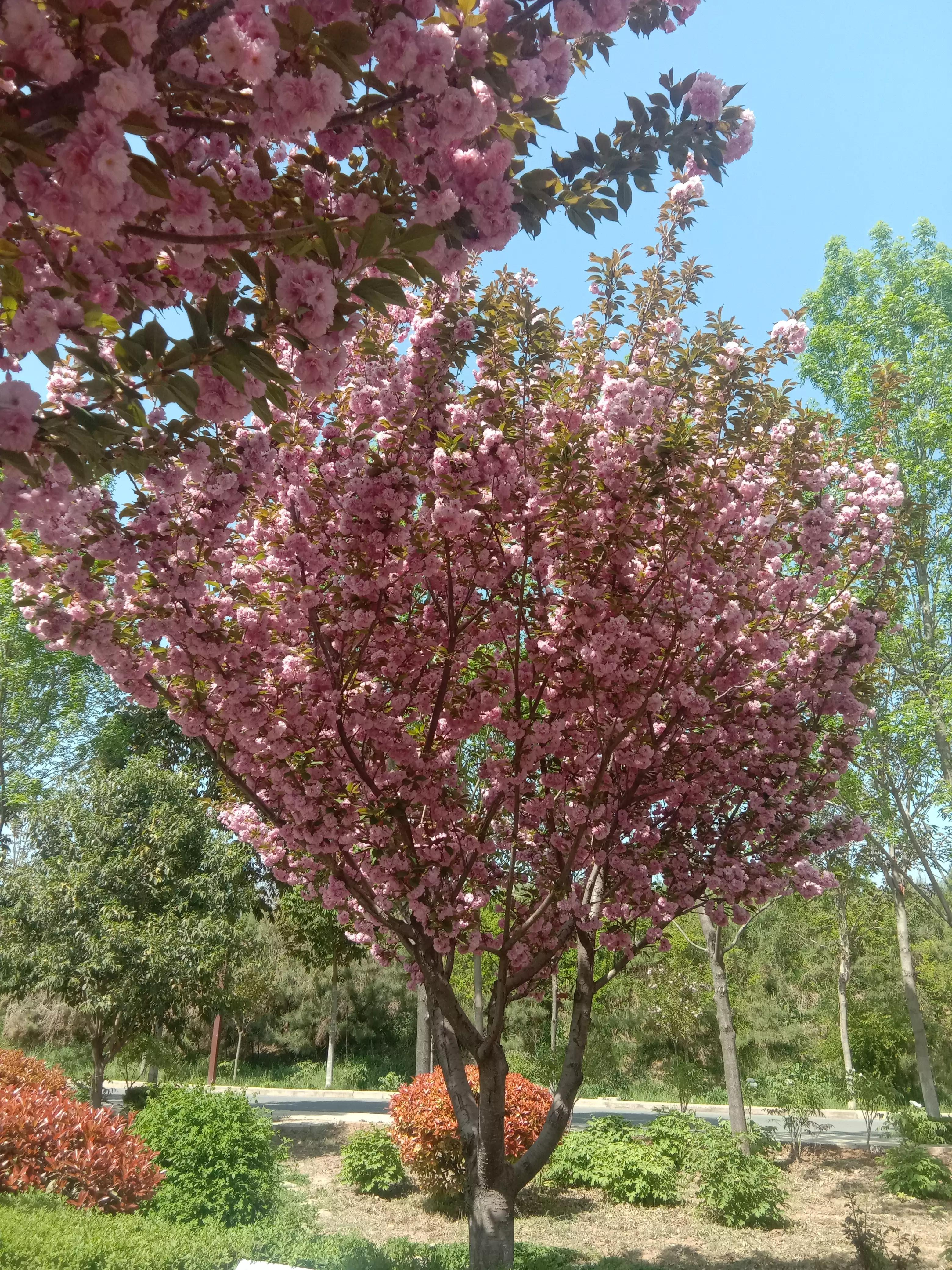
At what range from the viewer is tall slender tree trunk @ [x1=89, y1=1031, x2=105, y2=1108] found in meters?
10.6

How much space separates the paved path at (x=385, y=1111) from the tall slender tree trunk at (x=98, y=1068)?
2.24 metres

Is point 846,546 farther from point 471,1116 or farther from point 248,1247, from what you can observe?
point 248,1247

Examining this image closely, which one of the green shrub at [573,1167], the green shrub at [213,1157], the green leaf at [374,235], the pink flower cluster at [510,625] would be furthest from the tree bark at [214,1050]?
the green leaf at [374,235]

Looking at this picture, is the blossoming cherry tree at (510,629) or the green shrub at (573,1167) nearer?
the blossoming cherry tree at (510,629)

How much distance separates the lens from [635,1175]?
983cm

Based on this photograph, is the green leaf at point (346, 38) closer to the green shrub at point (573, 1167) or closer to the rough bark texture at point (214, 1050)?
the green shrub at point (573, 1167)

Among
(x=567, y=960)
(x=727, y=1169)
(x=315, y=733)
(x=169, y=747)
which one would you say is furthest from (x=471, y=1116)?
(x=169, y=747)

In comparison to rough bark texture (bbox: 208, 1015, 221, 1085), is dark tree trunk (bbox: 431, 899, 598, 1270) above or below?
above

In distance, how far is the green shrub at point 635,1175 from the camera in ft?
31.5

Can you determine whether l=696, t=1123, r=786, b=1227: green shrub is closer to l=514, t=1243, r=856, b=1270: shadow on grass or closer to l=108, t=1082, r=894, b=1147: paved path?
l=514, t=1243, r=856, b=1270: shadow on grass

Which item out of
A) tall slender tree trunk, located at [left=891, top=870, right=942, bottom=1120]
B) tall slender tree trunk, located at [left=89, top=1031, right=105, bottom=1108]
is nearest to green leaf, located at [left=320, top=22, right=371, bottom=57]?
tall slender tree trunk, located at [left=89, top=1031, right=105, bottom=1108]

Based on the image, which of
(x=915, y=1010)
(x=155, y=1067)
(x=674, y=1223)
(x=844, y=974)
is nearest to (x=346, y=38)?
(x=674, y=1223)

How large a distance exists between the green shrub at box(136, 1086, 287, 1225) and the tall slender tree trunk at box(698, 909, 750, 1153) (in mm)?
5395

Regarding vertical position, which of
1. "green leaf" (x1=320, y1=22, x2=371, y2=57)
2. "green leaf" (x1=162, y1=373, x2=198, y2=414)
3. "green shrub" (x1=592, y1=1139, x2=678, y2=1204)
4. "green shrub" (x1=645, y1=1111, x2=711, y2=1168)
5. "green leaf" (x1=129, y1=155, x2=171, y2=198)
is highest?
"green leaf" (x1=320, y1=22, x2=371, y2=57)
